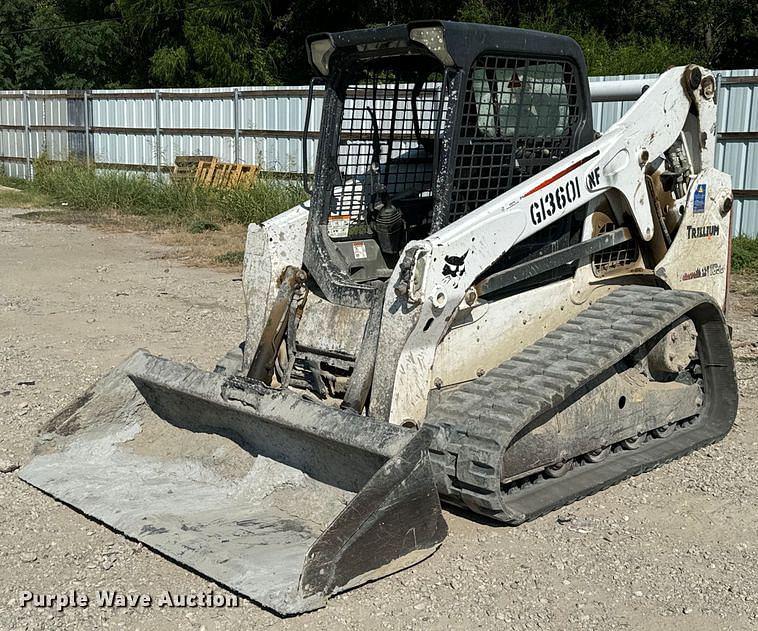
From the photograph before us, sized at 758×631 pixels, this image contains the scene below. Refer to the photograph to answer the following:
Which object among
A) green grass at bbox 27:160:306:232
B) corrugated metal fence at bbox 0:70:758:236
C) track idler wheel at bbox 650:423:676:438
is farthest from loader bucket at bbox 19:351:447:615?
green grass at bbox 27:160:306:232

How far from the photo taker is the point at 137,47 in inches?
1184

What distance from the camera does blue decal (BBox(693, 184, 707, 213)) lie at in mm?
5863

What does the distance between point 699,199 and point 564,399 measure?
192cm

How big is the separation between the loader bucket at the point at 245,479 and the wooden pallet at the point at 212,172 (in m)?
11.4

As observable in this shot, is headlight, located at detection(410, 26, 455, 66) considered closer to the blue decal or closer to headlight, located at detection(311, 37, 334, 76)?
headlight, located at detection(311, 37, 334, 76)

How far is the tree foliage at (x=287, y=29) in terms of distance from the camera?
2347 cm

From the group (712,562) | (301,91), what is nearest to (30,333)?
(712,562)

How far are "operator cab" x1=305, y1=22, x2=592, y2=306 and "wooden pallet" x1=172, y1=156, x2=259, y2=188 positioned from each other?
1074 centimetres

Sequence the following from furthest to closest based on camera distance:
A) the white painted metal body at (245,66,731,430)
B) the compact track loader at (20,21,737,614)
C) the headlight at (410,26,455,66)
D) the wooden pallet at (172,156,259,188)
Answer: the wooden pallet at (172,156,259,188) < the headlight at (410,26,455,66) < the white painted metal body at (245,66,731,430) < the compact track loader at (20,21,737,614)

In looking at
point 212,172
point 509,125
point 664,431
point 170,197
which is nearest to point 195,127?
point 212,172

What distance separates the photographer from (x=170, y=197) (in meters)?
16.9

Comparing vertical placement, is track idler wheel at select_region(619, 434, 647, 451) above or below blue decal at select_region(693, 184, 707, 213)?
below

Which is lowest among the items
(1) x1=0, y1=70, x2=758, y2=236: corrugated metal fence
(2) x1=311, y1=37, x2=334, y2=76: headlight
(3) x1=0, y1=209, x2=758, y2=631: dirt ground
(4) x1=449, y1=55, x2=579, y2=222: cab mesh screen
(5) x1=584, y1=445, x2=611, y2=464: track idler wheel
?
(3) x1=0, y1=209, x2=758, y2=631: dirt ground

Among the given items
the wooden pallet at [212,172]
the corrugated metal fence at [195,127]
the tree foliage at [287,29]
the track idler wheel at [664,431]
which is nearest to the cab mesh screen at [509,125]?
the track idler wheel at [664,431]
